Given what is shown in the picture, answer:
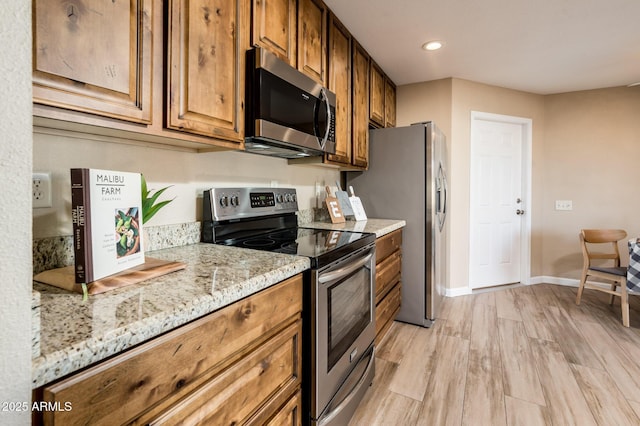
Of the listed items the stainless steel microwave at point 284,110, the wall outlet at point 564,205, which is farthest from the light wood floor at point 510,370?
the stainless steel microwave at point 284,110

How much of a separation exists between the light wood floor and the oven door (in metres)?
0.26

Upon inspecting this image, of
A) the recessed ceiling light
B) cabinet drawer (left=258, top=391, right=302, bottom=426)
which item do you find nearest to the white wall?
cabinet drawer (left=258, top=391, right=302, bottom=426)

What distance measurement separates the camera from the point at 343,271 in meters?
1.38

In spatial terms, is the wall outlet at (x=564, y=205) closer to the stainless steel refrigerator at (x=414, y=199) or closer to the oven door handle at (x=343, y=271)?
the stainless steel refrigerator at (x=414, y=199)

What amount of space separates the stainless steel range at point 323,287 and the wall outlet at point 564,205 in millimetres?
3382

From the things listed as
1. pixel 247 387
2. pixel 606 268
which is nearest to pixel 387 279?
pixel 247 387

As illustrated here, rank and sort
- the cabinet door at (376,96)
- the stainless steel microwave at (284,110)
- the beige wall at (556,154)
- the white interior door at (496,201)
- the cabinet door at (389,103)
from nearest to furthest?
the stainless steel microwave at (284,110) < the cabinet door at (376,96) < the cabinet door at (389,103) < the beige wall at (556,154) < the white interior door at (496,201)

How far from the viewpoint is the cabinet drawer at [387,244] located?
6.93 feet

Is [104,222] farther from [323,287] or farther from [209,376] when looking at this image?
[323,287]

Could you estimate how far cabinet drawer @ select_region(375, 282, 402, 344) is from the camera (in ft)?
7.05

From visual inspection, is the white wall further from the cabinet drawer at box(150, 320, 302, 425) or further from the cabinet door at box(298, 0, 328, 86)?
the cabinet door at box(298, 0, 328, 86)

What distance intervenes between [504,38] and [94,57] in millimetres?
2852

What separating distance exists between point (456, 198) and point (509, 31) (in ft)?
5.38

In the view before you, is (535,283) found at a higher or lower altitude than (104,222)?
lower
